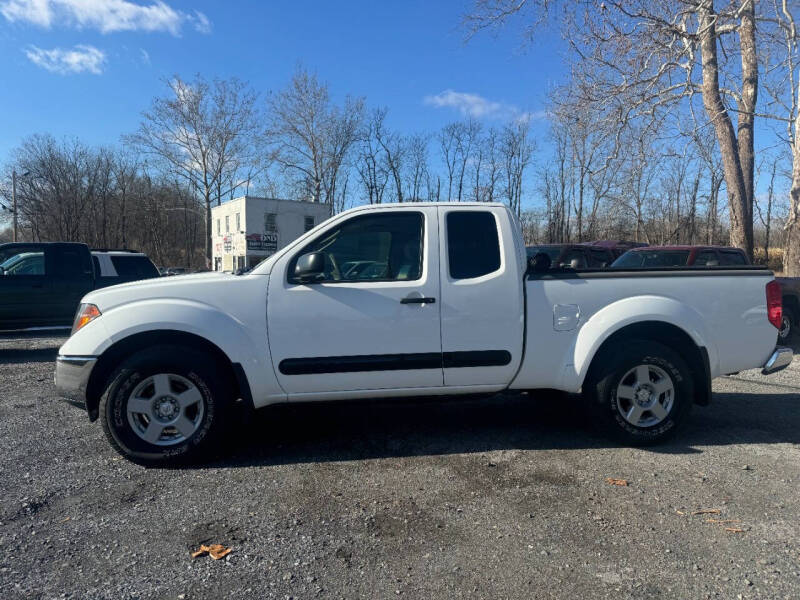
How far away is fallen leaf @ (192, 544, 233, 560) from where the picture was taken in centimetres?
272

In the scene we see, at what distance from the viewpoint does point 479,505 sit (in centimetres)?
326

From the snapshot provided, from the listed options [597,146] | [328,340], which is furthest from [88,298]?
[597,146]

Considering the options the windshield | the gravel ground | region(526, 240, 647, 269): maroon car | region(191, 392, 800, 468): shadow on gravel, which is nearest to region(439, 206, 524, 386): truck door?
region(191, 392, 800, 468): shadow on gravel

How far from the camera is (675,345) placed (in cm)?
430

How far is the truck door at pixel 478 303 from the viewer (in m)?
3.97

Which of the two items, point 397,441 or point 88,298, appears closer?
point 88,298

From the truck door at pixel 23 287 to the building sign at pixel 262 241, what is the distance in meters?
28.1

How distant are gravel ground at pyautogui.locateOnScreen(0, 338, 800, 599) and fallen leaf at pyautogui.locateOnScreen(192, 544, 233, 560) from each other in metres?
0.05

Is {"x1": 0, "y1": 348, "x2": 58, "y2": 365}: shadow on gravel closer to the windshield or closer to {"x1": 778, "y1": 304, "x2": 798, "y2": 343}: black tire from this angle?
the windshield

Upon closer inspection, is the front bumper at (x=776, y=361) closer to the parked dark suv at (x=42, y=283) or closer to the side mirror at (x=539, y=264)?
the side mirror at (x=539, y=264)

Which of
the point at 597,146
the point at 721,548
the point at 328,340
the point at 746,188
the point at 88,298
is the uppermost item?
the point at 597,146

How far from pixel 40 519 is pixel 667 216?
154 feet

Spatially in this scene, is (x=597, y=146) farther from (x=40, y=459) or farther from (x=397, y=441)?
(x=40, y=459)

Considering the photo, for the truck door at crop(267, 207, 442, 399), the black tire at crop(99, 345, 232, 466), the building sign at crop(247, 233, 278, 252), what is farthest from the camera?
the building sign at crop(247, 233, 278, 252)
